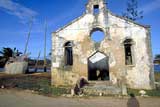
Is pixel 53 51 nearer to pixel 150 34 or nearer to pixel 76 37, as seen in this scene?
pixel 76 37

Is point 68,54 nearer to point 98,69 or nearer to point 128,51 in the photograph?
point 98,69

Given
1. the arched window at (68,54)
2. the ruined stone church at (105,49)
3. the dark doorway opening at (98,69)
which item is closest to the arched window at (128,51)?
the ruined stone church at (105,49)

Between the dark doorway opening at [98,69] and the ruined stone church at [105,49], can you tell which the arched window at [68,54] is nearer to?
the ruined stone church at [105,49]

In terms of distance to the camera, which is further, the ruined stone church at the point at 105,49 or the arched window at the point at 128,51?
the arched window at the point at 128,51

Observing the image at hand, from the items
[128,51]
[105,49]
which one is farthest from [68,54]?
[128,51]

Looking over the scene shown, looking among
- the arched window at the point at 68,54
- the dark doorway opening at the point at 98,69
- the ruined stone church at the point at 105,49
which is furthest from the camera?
the dark doorway opening at the point at 98,69

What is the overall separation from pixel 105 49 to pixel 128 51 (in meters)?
2.48

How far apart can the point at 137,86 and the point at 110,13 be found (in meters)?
7.55

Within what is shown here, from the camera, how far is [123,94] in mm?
13297

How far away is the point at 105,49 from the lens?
17.5m

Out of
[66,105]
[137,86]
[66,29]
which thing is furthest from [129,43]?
[66,105]

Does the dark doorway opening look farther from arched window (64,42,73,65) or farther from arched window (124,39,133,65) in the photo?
arched window (124,39,133,65)

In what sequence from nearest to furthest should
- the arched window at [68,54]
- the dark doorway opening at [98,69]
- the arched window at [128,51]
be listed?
the arched window at [128,51], the arched window at [68,54], the dark doorway opening at [98,69]

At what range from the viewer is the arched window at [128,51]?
17328 millimetres
